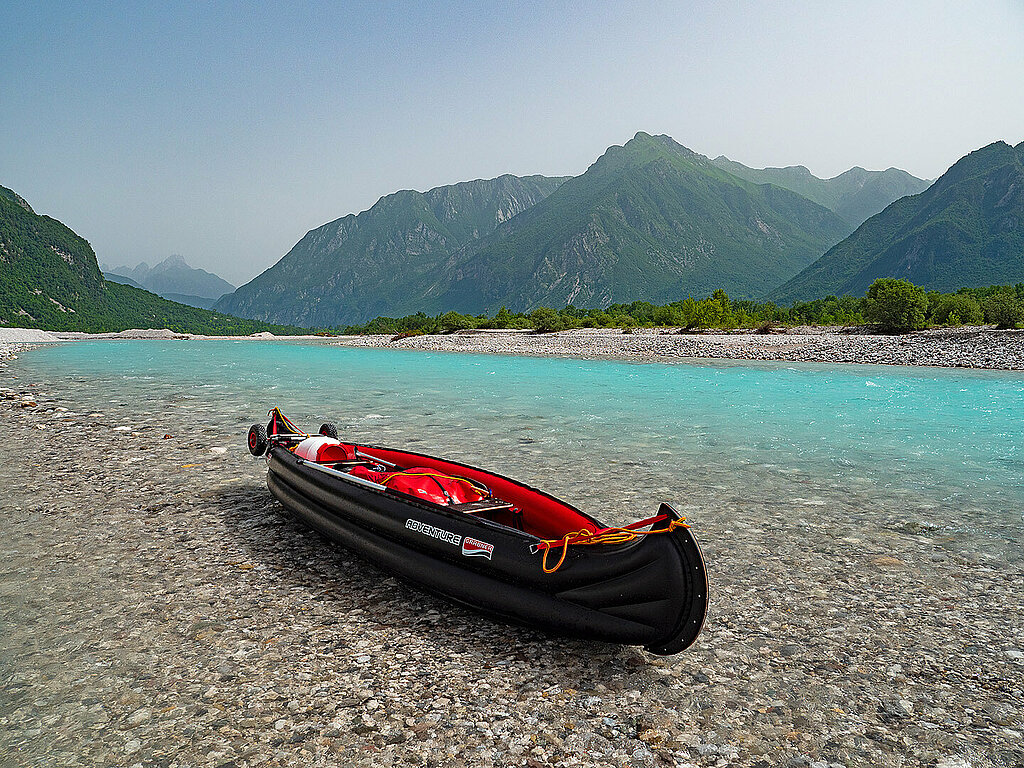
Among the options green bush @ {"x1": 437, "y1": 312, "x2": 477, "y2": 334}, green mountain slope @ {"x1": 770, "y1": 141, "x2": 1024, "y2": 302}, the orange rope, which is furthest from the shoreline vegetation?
green mountain slope @ {"x1": 770, "y1": 141, "x2": 1024, "y2": 302}

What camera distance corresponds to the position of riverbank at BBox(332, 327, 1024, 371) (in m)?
27.1

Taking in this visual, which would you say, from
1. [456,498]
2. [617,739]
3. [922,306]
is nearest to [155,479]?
[456,498]

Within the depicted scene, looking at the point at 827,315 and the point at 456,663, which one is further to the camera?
the point at 827,315

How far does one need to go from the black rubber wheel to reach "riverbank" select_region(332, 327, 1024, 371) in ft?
92.3

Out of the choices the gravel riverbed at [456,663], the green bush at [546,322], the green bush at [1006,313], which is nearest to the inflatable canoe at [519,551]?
the gravel riverbed at [456,663]

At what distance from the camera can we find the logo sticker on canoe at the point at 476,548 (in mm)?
3727

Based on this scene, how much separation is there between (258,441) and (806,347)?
105 ft

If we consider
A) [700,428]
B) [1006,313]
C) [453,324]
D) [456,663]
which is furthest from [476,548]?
[453,324]

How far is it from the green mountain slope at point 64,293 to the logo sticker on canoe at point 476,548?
11397cm

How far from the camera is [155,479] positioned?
7391 millimetres

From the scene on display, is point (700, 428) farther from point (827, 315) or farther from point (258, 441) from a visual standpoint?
point (827, 315)

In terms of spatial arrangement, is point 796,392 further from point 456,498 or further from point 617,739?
point 617,739

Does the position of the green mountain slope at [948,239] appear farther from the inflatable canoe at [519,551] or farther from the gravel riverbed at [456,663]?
the inflatable canoe at [519,551]

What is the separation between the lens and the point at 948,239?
115062 millimetres
